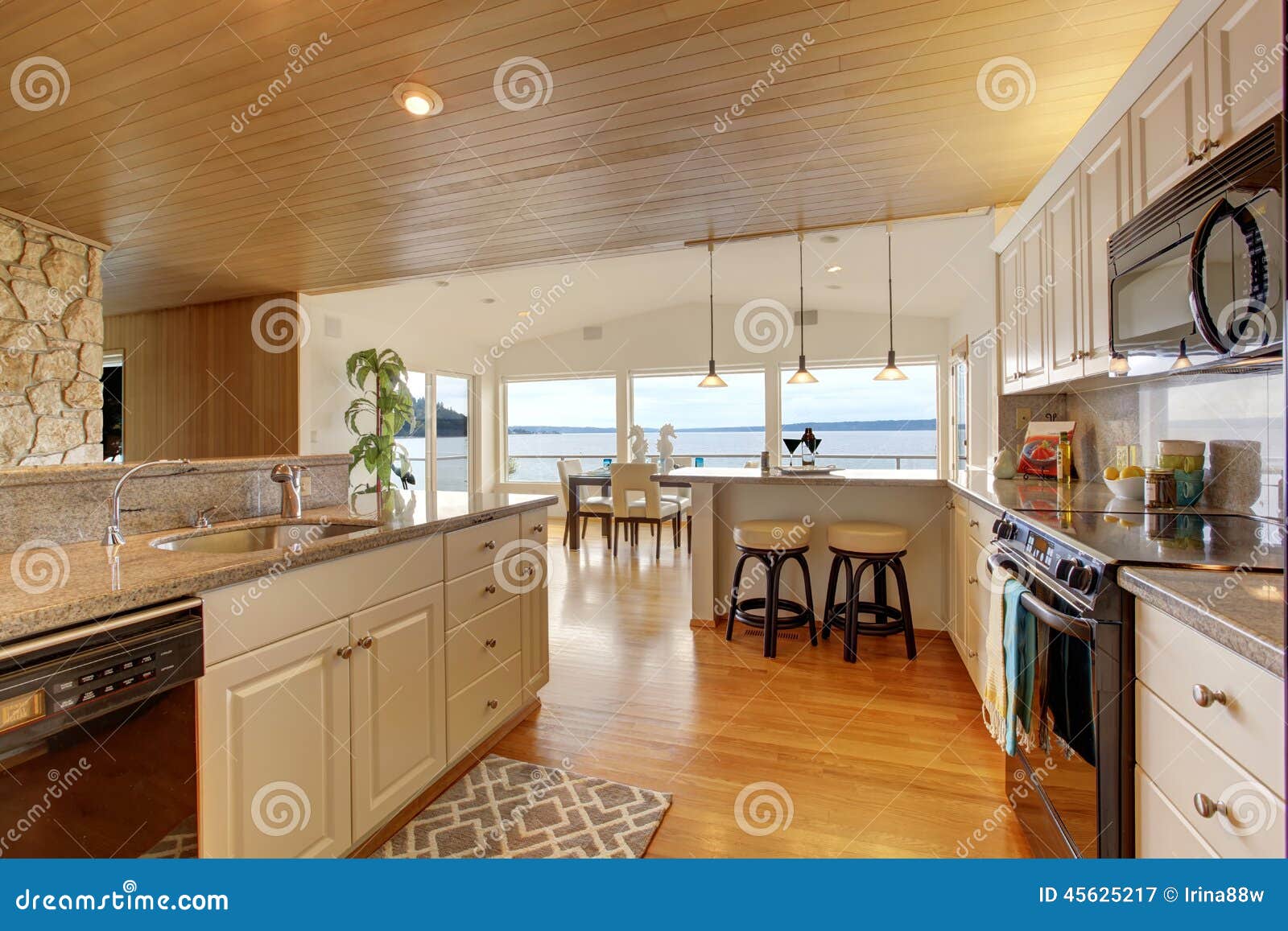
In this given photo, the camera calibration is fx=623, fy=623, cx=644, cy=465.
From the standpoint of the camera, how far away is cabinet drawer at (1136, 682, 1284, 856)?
0.80m

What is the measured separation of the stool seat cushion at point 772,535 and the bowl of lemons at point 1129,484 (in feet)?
4.76

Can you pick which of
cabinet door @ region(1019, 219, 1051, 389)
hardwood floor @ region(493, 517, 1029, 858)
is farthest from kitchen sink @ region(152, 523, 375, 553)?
cabinet door @ region(1019, 219, 1051, 389)

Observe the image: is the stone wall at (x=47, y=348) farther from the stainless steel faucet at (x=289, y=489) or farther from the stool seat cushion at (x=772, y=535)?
the stool seat cushion at (x=772, y=535)

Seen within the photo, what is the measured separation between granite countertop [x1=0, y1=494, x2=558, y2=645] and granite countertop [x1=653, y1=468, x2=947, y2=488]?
1.97 meters

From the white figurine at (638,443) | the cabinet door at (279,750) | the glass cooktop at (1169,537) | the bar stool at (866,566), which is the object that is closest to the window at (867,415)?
the white figurine at (638,443)

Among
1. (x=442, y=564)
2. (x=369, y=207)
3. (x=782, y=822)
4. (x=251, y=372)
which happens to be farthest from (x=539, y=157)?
(x=251, y=372)

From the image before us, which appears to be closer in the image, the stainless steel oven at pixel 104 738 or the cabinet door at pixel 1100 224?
the stainless steel oven at pixel 104 738

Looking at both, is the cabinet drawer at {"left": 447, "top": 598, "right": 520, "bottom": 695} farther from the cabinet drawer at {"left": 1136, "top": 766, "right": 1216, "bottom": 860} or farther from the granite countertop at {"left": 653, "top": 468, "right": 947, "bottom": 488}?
the cabinet drawer at {"left": 1136, "top": 766, "right": 1216, "bottom": 860}

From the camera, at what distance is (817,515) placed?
367 cm

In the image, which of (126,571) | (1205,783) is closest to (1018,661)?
(1205,783)

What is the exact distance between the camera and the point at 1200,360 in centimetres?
151

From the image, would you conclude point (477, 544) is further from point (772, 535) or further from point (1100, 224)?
point (1100, 224)

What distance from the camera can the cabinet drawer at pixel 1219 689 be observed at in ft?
2.58

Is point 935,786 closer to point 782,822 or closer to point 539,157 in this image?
point 782,822
